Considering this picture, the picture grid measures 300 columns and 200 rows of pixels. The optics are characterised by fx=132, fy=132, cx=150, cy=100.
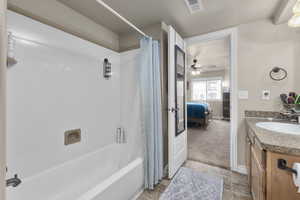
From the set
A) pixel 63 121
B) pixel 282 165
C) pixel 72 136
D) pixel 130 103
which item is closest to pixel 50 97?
pixel 63 121

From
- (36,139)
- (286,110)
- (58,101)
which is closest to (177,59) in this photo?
(286,110)

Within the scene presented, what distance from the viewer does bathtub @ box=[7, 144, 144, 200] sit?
122cm

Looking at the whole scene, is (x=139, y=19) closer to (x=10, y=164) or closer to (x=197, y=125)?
(x=10, y=164)

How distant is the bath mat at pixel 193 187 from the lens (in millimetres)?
1596

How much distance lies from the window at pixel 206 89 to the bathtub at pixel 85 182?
5942 mm

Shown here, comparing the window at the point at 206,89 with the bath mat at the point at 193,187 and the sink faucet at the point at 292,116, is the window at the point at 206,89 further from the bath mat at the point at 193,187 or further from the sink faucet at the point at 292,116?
the bath mat at the point at 193,187

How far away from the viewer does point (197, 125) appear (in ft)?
16.1

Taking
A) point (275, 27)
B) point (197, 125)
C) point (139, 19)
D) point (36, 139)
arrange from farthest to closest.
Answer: point (197, 125), point (139, 19), point (275, 27), point (36, 139)

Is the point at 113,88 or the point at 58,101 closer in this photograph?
the point at 58,101

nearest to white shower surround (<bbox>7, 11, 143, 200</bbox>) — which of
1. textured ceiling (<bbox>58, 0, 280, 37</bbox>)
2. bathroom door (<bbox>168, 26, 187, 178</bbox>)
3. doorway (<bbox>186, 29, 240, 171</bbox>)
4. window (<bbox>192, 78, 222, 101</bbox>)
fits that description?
textured ceiling (<bbox>58, 0, 280, 37</bbox>)

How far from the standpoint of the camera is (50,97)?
156cm

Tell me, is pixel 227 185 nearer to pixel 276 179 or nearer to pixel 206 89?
pixel 276 179

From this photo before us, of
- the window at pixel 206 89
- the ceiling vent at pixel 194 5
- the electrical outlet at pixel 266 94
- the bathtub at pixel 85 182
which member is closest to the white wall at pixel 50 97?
the bathtub at pixel 85 182

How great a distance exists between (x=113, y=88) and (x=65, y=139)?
3.56 ft
